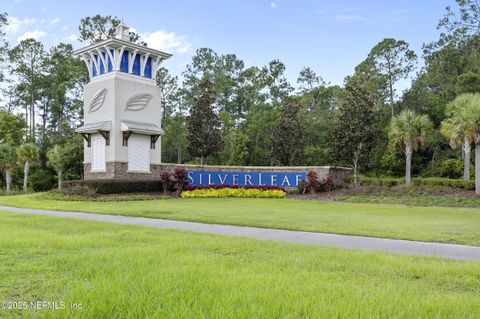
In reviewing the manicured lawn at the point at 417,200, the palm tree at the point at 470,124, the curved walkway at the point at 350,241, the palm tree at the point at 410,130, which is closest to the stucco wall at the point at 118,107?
the manicured lawn at the point at 417,200

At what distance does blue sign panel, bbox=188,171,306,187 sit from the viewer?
28078 millimetres

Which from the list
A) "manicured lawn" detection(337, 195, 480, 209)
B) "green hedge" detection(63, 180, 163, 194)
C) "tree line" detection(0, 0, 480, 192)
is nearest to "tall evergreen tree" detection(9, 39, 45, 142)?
"tree line" detection(0, 0, 480, 192)

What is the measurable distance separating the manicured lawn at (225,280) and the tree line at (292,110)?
18.3m

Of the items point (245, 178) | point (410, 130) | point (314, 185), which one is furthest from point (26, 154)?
point (410, 130)

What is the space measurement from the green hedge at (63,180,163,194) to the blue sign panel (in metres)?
3.11

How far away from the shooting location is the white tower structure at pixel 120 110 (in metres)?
26.2

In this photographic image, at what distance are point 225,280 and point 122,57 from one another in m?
24.7

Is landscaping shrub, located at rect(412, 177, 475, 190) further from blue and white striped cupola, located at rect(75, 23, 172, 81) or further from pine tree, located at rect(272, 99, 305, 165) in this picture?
blue and white striped cupola, located at rect(75, 23, 172, 81)

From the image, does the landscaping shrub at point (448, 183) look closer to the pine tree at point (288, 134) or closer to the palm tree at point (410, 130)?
the palm tree at point (410, 130)

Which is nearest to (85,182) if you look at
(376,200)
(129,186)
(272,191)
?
(129,186)

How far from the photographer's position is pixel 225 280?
14.4 ft

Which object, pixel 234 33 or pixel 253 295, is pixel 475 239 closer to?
pixel 253 295

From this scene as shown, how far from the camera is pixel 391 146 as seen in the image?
88.6 feet

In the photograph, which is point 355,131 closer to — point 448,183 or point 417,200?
point 448,183
